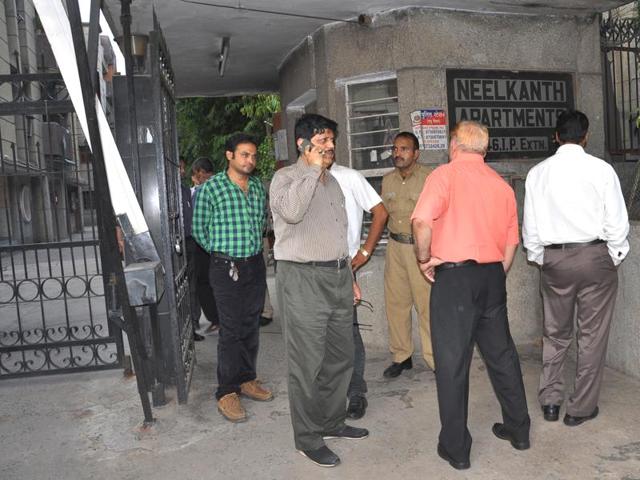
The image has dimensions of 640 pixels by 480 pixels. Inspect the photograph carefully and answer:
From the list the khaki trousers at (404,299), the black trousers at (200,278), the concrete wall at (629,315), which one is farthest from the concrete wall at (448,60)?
the black trousers at (200,278)

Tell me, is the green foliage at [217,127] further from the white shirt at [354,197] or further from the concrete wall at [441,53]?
the white shirt at [354,197]

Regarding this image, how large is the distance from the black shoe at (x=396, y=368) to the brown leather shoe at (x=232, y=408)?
126 cm

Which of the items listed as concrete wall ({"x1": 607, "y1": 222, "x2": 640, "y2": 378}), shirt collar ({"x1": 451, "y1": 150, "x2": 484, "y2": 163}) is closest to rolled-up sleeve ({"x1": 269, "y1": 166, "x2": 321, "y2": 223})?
shirt collar ({"x1": 451, "y1": 150, "x2": 484, "y2": 163})

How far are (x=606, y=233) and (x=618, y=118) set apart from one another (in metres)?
3.59

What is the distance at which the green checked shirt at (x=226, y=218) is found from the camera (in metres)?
4.22

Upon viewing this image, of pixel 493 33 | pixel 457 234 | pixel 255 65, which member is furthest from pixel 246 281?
pixel 255 65

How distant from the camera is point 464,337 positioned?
319 cm

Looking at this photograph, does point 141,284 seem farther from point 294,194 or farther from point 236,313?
point 294,194

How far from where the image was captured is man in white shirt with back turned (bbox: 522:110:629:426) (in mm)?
3600

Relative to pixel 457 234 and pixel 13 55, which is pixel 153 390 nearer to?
pixel 457 234

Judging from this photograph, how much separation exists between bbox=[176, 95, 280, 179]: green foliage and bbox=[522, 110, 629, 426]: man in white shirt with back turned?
1139cm

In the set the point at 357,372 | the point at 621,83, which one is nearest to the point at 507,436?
the point at 357,372

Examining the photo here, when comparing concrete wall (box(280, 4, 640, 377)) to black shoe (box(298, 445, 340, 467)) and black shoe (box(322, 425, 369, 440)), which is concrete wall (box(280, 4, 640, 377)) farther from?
black shoe (box(298, 445, 340, 467))

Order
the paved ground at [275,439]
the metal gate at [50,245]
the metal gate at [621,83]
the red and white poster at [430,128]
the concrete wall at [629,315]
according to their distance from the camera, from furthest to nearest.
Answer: the metal gate at [621,83] → the red and white poster at [430,128] → the metal gate at [50,245] → the concrete wall at [629,315] → the paved ground at [275,439]
